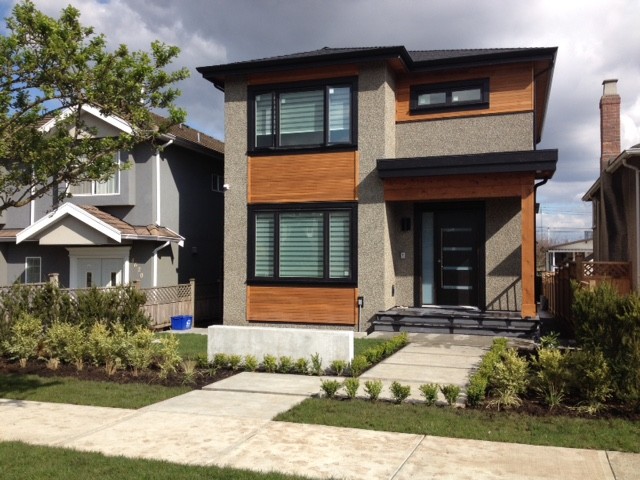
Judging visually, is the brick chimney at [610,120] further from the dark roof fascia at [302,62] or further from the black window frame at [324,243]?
the black window frame at [324,243]

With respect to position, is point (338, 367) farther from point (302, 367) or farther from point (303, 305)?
point (303, 305)

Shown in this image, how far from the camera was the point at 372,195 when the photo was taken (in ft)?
47.9

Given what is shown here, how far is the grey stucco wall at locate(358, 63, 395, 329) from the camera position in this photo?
14.5m

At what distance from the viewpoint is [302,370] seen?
31.8 feet

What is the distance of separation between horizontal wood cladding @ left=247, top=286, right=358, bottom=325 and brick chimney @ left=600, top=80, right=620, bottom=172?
354 inches

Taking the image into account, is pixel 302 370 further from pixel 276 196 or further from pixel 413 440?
pixel 276 196

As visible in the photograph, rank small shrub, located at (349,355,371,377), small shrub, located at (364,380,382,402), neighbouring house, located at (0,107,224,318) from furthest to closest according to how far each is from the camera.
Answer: neighbouring house, located at (0,107,224,318) < small shrub, located at (349,355,371,377) < small shrub, located at (364,380,382,402)

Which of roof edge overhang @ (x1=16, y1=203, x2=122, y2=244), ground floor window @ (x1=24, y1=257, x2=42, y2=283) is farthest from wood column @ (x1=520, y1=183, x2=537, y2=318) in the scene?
ground floor window @ (x1=24, y1=257, x2=42, y2=283)

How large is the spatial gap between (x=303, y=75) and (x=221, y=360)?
8.09 meters

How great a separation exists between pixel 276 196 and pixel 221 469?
34.9 ft

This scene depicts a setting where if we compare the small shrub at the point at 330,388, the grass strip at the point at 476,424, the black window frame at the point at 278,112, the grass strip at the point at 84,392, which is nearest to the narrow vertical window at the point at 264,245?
the black window frame at the point at 278,112

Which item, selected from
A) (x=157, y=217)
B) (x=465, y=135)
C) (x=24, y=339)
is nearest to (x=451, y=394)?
(x=24, y=339)

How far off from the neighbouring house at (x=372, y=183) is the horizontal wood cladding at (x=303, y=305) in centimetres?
Result: 3

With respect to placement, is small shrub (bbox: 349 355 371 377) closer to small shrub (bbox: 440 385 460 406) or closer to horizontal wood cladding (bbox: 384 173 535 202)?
small shrub (bbox: 440 385 460 406)
